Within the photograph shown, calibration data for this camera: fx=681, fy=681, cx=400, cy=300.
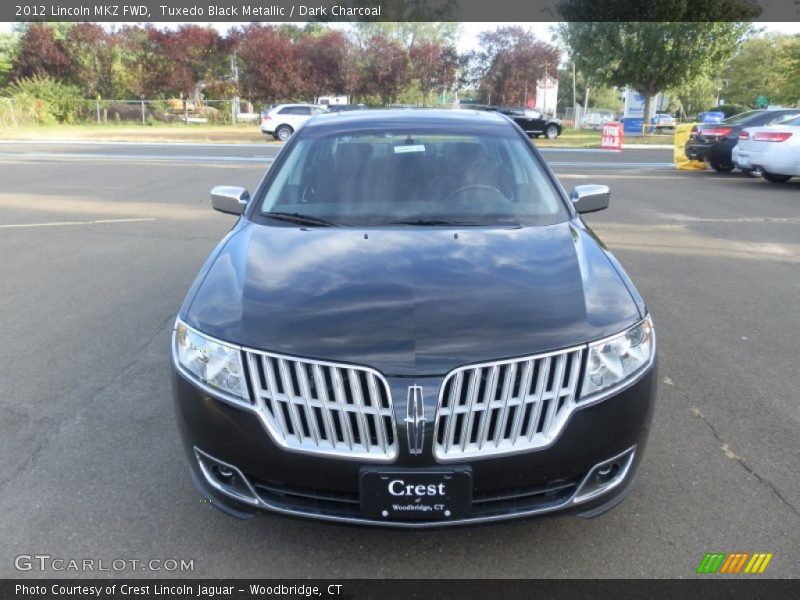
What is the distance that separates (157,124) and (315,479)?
4721 centimetres

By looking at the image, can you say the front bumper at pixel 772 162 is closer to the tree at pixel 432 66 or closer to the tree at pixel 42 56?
the tree at pixel 432 66

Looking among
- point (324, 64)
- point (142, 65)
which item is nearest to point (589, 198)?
point (324, 64)

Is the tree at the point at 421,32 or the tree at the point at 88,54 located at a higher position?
the tree at the point at 421,32

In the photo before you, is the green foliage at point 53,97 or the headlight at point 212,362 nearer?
the headlight at point 212,362

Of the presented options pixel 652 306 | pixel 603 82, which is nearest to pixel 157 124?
pixel 603 82

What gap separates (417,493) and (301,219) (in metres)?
1.78

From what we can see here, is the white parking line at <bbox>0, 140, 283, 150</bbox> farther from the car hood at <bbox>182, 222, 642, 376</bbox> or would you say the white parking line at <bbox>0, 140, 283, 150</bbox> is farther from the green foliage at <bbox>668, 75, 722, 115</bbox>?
the green foliage at <bbox>668, 75, 722, 115</bbox>

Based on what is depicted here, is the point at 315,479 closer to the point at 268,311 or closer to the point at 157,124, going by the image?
the point at 268,311

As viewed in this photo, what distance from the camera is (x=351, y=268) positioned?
293 cm

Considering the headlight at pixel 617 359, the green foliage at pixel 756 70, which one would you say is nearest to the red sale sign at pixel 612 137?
the headlight at pixel 617 359

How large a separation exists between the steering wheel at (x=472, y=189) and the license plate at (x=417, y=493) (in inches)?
73.3

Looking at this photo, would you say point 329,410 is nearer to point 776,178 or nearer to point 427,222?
point 427,222

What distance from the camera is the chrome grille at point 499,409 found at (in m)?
2.30

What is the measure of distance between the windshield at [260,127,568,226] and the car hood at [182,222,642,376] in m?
0.26
